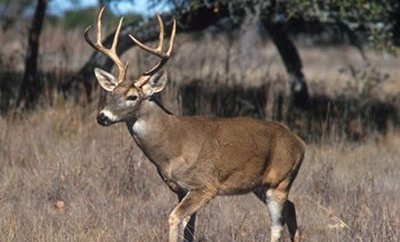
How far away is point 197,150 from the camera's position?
25.9 feet

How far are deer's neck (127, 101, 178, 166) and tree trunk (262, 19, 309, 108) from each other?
8166mm

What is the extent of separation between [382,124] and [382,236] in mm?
7611

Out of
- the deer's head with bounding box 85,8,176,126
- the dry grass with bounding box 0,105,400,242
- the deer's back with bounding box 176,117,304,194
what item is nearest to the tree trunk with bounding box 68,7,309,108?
the dry grass with bounding box 0,105,400,242

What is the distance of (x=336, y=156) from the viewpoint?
12125 mm

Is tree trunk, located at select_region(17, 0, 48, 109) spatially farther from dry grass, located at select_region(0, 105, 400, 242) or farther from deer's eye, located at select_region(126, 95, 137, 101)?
deer's eye, located at select_region(126, 95, 137, 101)

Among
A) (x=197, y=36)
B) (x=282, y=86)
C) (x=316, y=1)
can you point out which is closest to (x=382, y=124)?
(x=282, y=86)

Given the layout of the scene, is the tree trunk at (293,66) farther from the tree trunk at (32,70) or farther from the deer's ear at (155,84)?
the deer's ear at (155,84)

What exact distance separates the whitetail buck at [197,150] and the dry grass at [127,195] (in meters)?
0.49

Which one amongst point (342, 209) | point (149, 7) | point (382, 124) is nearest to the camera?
point (342, 209)

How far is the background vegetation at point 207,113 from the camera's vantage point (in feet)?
28.6

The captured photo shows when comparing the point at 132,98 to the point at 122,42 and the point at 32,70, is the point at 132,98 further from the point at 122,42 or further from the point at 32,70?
the point at 32,70

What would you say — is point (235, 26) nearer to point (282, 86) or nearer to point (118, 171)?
point (282, 86)

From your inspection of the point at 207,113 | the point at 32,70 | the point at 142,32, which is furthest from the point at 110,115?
the point at 32,70

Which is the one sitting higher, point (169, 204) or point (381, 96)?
point (169, 204)
